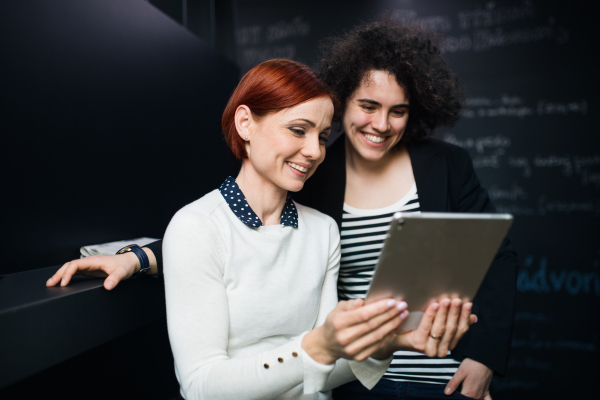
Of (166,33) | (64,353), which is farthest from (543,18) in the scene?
(64,353)

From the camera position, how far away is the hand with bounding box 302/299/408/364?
0.75m

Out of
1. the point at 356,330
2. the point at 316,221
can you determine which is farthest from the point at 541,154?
the point at 356,330

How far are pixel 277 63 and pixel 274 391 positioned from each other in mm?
772

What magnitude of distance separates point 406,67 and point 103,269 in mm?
1116

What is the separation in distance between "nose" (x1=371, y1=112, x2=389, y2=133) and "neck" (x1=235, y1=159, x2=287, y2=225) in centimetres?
43

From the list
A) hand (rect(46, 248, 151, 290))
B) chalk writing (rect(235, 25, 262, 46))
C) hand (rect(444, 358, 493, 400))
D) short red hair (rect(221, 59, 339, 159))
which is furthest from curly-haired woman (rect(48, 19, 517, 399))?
chalk writing (rect(235, 25, 262, 46))

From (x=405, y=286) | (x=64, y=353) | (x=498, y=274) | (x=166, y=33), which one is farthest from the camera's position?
(x=166, y=33)

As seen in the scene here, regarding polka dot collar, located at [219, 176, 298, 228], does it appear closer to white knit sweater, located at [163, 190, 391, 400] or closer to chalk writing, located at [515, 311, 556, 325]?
white knit sweater, located at [163, 190, 391, 400]

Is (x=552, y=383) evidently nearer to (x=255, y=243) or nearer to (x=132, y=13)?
(x=255, y=243)

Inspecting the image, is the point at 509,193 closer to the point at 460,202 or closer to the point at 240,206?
the point at 460,202

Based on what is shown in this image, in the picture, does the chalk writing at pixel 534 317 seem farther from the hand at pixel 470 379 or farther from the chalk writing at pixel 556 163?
the hand at pixel 470 379

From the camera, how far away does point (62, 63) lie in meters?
1.16

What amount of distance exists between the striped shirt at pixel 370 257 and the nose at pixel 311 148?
42 cm

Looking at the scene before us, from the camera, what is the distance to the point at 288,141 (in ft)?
3.49
